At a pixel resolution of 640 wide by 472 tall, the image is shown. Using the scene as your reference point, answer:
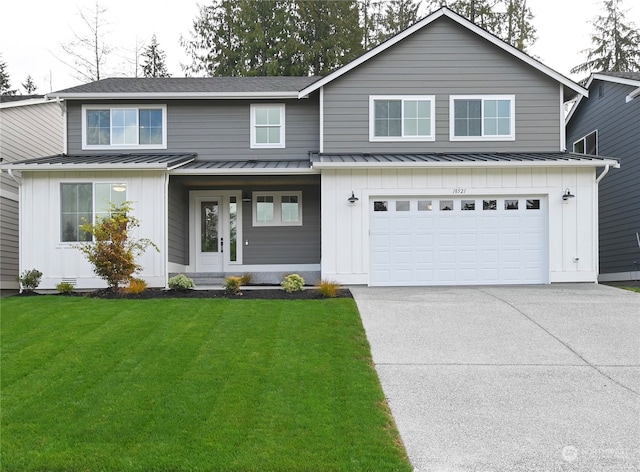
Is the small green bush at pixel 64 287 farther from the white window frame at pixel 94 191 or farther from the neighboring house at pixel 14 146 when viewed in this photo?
the neighboring house at pixel 14 146

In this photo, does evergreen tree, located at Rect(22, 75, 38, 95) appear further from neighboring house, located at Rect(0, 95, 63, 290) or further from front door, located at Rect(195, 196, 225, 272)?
front door, located at Rect(195, 196, 225, 272)

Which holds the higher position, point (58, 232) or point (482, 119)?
point (482, 119)

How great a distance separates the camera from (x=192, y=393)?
6262mm

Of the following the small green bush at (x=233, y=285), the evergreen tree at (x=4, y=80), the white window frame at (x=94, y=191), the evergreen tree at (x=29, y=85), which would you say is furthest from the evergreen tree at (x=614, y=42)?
the evergreen tree at (x=29, y=85)

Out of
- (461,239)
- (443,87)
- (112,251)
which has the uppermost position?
(443,87)

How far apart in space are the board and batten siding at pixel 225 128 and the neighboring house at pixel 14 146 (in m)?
2.44

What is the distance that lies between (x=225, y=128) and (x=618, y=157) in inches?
448

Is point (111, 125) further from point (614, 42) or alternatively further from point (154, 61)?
point (614, 42)

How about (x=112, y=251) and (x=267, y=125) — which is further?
(x=267, y=125)

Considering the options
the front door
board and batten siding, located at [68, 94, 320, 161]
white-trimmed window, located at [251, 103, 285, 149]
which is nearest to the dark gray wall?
the front door

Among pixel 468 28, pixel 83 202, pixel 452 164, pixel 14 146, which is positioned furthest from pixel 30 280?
pixel 468 28

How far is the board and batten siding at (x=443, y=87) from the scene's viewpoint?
14.7m

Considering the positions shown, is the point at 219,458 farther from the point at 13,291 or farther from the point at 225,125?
the point at 13,291

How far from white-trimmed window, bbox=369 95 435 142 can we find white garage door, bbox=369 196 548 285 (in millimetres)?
1970
